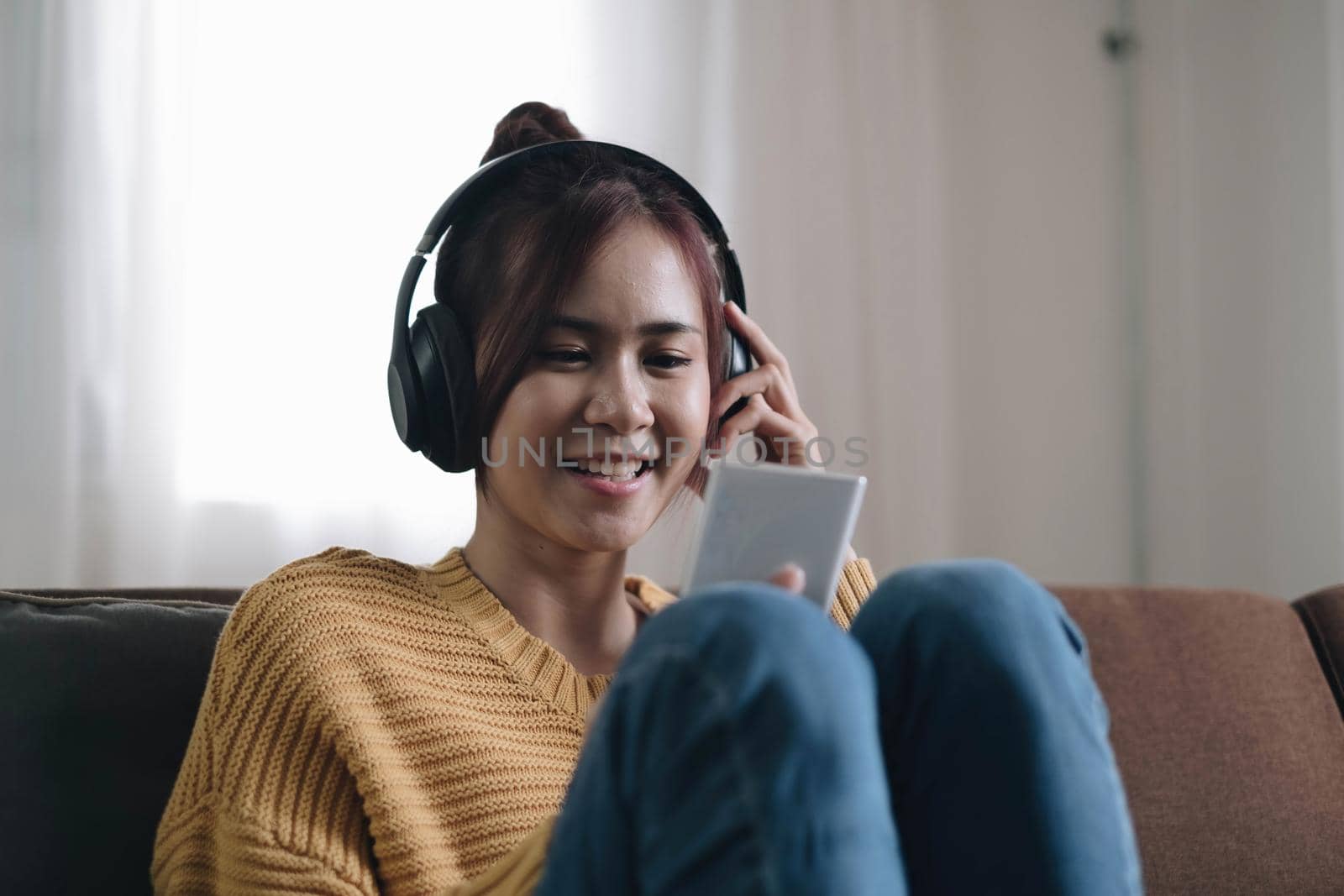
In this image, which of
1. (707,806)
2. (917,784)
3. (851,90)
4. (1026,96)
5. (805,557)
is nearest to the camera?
(707,806)

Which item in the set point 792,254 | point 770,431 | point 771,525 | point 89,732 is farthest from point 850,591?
point 792,254

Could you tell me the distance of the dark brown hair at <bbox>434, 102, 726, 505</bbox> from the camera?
0.99 meters

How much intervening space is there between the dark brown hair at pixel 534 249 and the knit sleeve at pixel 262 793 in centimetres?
26

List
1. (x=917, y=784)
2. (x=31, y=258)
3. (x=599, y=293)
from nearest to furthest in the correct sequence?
1. (x=917, y=784)
2. (x=599, y=293)
3. (x=31, y=258)

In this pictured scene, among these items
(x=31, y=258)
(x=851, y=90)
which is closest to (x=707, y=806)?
(x=31, y=258)

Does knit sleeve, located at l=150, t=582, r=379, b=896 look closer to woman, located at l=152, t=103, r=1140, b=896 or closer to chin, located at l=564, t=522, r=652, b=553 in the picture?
woman, located at l=152, t=103, r=1140, b=896

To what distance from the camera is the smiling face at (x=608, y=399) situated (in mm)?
986

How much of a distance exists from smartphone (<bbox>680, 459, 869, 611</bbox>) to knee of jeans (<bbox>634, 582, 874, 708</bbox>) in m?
0.14

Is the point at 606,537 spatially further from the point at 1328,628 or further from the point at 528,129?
the point at 1328,628

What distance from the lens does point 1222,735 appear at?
1.33m

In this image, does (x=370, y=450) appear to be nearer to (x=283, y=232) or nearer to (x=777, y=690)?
(x=283, y=232)

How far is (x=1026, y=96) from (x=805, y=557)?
1916mm

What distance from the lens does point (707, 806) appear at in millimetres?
510

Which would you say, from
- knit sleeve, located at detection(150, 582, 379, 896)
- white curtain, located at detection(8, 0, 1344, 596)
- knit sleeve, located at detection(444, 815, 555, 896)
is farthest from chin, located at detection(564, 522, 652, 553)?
white curtain, located at detection(8, 0, 1344, 596)
